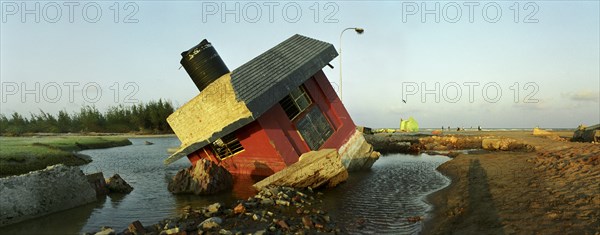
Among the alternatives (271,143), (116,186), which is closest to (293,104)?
(271,143)

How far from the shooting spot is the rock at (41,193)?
8.87 metres

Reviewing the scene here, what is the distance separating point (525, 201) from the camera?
8.52 meters

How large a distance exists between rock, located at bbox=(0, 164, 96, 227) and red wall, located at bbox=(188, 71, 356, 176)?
5715 mm

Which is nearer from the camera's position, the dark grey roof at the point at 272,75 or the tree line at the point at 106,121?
the dark grey roof at the point at 272,75

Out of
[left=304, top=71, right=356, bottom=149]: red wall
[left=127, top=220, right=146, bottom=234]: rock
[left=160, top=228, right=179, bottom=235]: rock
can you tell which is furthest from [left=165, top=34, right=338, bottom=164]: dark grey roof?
[left=160, top=228, right=179, bottom=235]: rock

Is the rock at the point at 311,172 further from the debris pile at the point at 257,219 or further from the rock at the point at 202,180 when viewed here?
the rock at the point at 202,180

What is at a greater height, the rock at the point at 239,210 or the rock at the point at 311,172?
the rock at the point at 311,172

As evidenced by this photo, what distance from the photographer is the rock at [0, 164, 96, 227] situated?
8.87 meters

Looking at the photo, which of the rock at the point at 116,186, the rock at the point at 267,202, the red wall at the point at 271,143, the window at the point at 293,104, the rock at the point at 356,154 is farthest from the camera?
the rock at the point at 356,154

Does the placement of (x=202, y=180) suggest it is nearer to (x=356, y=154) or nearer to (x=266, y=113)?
(x=266, y=113)

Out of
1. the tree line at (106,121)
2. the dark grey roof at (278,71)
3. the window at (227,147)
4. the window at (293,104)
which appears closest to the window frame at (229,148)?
the window at (227,147)

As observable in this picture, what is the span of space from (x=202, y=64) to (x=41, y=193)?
339 inches

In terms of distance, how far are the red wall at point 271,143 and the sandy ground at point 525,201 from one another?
18.6 ft

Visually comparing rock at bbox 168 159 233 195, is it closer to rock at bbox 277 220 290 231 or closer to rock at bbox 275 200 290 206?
rock at bbox 275 200 290 206
